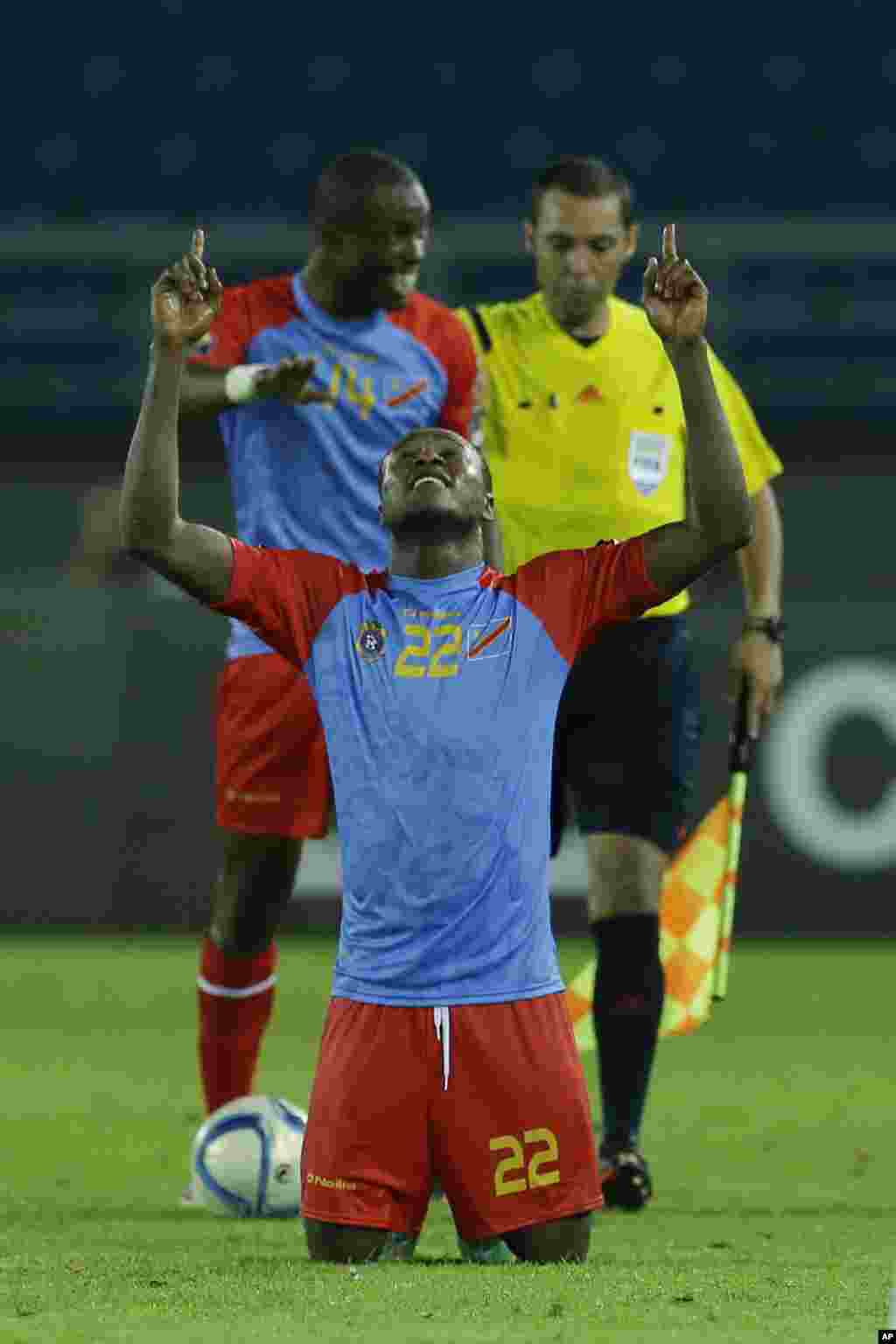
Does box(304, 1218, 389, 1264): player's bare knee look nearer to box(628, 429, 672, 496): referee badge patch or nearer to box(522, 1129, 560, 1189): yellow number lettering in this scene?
box(522, 1129, 560, 1189): yellow number lettering

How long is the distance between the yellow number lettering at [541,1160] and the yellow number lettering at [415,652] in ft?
2.53

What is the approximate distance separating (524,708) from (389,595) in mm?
308

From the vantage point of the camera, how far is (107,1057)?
7.94 metres

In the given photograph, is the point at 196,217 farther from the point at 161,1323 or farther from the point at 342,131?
the point at 161,1323

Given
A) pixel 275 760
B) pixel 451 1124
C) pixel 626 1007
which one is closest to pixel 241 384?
pixel 275 760

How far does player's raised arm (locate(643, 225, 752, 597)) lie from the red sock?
78.8 inches

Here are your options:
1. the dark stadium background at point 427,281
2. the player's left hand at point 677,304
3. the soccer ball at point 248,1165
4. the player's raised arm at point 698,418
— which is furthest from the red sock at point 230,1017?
the dark stadium background at point 427,281

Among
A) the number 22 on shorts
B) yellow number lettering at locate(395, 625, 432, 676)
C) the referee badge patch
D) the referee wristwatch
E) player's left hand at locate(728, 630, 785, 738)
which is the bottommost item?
the number 22 on shorts

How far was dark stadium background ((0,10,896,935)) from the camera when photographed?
1082 cm

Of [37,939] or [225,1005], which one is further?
[37,939]

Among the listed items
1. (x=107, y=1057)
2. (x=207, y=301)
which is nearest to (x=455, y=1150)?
(x=207, y=301)

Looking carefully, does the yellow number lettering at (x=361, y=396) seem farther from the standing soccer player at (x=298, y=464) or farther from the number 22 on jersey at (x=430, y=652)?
the number 22 on jersey at (x=430, y=652)

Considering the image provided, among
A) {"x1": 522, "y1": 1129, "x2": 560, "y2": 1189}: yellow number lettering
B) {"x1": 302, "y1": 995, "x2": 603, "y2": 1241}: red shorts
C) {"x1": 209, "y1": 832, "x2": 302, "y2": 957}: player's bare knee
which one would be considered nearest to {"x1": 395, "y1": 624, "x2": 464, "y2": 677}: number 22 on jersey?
{"x1": 302, "y1": 995, "x2": 603, "y2": 1241}: red shorts

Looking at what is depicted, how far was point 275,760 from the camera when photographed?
575 cm
